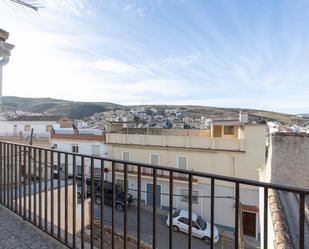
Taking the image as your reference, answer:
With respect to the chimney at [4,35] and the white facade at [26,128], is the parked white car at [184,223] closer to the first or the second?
the chimney at [4,35]

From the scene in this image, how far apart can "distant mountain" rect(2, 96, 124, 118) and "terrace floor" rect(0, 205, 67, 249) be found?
28481mm

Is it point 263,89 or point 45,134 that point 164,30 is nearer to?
point 263,89

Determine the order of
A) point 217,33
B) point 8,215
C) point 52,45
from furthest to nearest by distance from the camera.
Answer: point 217,33 < point 52,45 < point 8,215

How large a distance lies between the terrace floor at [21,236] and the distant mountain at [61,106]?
28.5 metres

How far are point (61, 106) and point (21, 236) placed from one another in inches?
1341

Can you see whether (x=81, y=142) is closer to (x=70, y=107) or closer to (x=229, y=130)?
(x=229, y=130)

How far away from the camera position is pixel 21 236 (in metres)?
2.06

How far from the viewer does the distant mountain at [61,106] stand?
31.4 meters

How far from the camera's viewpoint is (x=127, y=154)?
1468 cm

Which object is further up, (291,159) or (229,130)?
(229,130)

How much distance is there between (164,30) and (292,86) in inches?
359

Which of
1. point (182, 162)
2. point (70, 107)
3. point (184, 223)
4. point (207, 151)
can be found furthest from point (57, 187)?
point (70, 107)

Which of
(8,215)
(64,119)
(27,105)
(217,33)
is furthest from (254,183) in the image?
(27,105)

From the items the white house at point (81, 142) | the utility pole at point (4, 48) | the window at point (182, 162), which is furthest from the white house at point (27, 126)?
the utility pole at point (4, 48)
